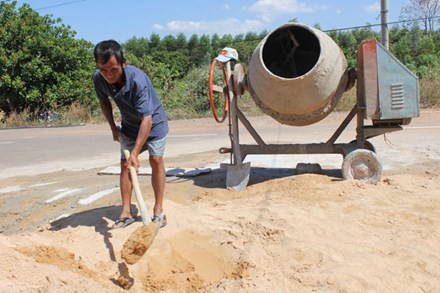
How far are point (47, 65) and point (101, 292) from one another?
16.1 meters

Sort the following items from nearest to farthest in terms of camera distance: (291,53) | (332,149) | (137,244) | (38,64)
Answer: (137,244)
(332,149)
(291,53)
(38,64)

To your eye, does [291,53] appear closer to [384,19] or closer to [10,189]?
[10,189]

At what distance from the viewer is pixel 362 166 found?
534 cm

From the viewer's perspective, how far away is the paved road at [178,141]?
805 centimetres

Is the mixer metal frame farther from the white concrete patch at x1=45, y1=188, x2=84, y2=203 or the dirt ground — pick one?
the white concrete patch at x1=45, y1=188, x2=84, y2=203

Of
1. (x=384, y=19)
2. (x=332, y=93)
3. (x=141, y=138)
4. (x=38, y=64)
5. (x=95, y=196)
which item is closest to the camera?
(x=141, y=138)

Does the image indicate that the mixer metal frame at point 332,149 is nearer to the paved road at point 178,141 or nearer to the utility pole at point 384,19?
the paved road at point 178,141

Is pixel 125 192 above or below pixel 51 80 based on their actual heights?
below

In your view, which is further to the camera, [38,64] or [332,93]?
[38,64]

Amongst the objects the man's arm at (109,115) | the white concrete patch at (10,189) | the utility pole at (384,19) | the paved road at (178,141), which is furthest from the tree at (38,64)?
the man's arm at (109,115)

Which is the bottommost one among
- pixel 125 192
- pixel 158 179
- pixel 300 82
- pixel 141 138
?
pixel 125 192

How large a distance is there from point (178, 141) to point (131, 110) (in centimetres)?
705

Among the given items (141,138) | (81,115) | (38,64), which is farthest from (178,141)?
(38,64)

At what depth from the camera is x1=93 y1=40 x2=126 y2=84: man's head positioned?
11.6 feet
